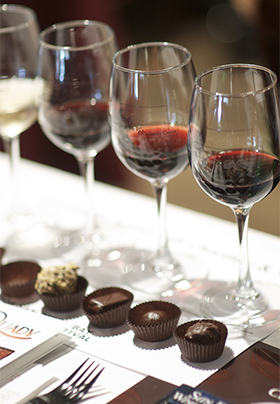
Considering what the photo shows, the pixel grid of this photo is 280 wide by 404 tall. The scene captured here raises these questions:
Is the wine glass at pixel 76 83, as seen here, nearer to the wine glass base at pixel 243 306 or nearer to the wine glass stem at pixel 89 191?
the wine glass stem at pixel 89 191

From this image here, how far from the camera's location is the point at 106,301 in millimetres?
964

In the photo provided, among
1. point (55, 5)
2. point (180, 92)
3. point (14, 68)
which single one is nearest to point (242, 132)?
point (180, 92)

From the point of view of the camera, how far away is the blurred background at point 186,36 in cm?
241

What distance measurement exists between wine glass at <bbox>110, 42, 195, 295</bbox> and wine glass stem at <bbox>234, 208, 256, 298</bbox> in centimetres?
13

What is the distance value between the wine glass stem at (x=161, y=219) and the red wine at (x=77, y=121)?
0.15 meters

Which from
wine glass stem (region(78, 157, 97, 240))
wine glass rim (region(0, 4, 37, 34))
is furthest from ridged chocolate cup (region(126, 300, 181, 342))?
wine glass rim (region(0, 4, 37, 34))

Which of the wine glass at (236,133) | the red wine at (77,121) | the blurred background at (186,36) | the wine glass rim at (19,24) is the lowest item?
the blurred background at (186,36)

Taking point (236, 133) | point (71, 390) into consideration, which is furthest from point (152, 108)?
point (71, 390)

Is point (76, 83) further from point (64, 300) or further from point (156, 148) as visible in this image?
point (64, 300)

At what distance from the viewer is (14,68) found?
123cm

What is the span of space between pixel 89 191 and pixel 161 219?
192 millimetres

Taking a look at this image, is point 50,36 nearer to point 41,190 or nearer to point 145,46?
point 145,46

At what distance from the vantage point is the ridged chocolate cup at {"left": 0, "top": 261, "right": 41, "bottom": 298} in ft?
3.42

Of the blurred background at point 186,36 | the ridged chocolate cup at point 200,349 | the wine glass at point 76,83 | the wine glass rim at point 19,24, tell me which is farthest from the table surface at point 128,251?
the blurred background at point 186,36
